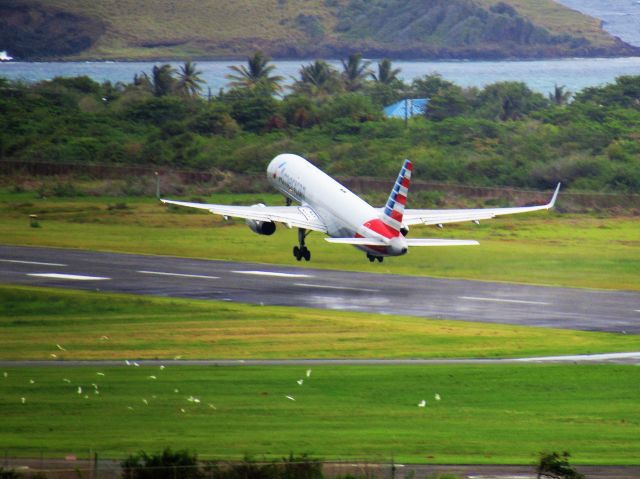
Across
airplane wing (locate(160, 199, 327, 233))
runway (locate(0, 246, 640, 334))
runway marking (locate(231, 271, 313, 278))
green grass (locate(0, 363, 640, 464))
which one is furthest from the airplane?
green grass (locate(0, 363, 640, 464))

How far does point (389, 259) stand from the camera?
9469 centimetres

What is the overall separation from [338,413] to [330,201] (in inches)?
1473

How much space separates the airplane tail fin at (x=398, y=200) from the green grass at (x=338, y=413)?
19762 mm

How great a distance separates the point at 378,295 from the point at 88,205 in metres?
44.7

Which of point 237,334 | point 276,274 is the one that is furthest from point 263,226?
point 237,334

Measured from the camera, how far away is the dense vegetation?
135625mm

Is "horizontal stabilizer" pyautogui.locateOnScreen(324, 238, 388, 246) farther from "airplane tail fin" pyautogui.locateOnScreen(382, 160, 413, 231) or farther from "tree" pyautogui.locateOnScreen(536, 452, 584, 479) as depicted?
"tree" pyautogui.locateOnScreen(536, 452, 584, 479)

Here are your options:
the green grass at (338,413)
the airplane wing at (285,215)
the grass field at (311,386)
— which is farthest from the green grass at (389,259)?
the green grass at (338,413)

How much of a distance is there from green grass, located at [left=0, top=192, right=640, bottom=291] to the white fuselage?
4.29 meters

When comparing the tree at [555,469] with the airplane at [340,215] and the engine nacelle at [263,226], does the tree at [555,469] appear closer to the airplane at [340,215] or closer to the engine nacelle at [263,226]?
the airplane at [340,215]

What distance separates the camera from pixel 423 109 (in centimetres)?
18500

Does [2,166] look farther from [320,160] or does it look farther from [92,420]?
[92,420]

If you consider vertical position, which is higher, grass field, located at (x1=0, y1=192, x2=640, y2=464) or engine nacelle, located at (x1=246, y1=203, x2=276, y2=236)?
engine nacelle, located at (x1=246, y1=203, x2=276, y2=236)

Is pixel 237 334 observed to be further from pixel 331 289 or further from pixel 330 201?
pixel 330 201
